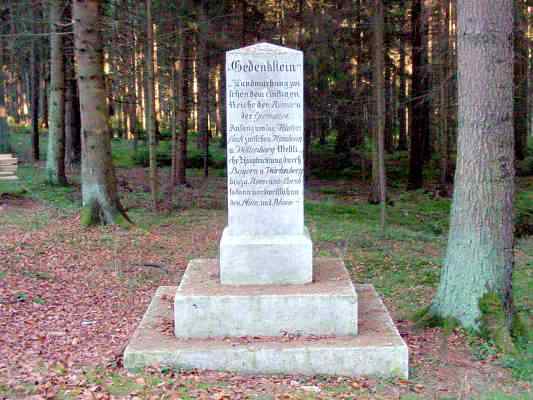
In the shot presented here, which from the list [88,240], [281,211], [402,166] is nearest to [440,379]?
[281,211]

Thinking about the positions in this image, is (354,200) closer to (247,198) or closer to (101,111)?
(101,111)

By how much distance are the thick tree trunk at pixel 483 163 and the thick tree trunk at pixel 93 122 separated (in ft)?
26.7

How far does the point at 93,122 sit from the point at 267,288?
306 inches

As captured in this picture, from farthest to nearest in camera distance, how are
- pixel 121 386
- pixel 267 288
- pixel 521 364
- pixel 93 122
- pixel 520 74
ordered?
1. pixel 520 74
2. pixel 93 122
3. pixel 267 288
4. pixel 521 364
5. pixel 121 386

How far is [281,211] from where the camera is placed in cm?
684

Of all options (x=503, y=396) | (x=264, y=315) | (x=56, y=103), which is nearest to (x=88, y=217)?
(x=56, y=103)

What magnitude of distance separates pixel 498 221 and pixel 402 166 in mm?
24564

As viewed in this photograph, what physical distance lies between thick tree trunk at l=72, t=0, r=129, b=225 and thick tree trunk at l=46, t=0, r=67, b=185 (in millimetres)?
5861

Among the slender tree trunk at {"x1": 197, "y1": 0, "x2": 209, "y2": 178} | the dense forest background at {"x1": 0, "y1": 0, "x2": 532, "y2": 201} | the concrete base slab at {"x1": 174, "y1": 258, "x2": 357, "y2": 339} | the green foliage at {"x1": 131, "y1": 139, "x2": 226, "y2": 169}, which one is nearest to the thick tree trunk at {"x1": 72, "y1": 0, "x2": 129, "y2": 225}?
the dense forest background at {"x1": 0, "y1": 0, "x2": 532, "y2": 201}

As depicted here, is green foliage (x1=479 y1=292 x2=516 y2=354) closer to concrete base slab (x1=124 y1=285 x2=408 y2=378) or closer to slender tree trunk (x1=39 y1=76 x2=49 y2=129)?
concrete base slab (x1=124 y1=285 x2=408 y2=378)

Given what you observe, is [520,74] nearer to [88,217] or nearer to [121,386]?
[88,217]

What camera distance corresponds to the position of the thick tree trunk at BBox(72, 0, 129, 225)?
12.7m

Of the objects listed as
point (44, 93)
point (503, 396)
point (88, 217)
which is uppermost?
point (44, 93)

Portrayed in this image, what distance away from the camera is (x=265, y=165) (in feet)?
22.2
